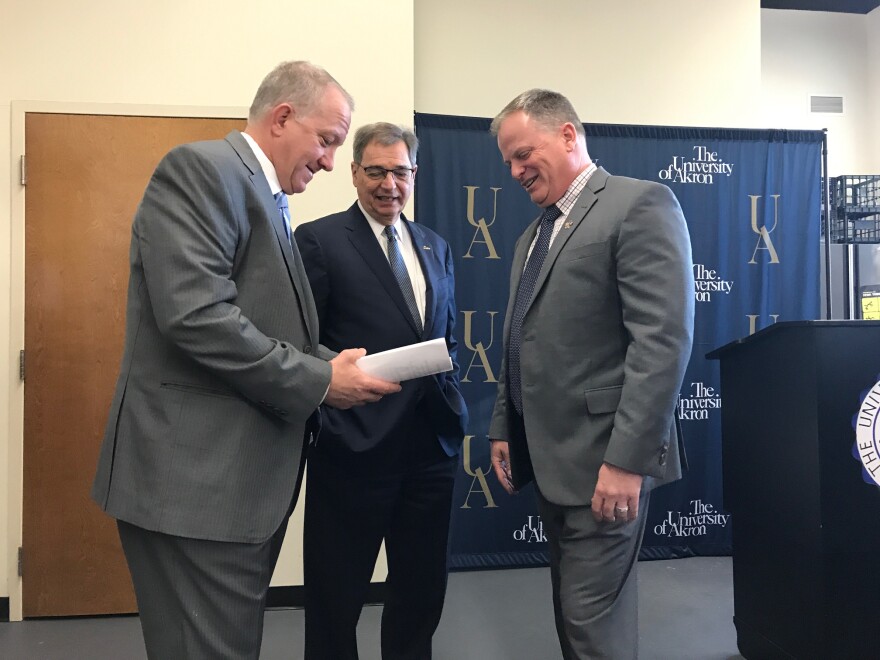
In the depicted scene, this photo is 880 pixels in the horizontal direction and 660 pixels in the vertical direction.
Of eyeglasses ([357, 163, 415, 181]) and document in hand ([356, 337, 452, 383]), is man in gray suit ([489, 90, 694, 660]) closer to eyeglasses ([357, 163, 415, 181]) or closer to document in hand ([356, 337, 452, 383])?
document in hand ([356, 337, 452, 383])

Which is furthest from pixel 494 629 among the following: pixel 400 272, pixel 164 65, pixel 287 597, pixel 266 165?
pixel 164 65

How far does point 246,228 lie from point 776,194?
371 centimetres

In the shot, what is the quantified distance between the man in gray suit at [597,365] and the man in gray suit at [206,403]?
53 centimetres

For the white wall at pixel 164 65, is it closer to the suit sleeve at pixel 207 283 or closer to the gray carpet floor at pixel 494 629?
the gray carpet floor at pixel 494 629

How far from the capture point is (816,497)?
2.11 meters

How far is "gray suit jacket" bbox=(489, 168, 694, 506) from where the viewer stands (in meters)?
Answer: 1.55

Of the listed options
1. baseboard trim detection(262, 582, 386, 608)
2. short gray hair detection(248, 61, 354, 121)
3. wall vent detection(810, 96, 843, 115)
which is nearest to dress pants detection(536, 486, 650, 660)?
short gray hair detection(248, 61, 354, 121)

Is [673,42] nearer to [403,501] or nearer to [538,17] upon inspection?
[538,17]

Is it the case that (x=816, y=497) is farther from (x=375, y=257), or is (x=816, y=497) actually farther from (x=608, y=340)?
(x=375, y=257)

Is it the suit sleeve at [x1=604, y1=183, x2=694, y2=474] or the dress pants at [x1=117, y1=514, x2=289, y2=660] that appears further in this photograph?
the suit sleeve at [x1=604, y1=183, x2=694, y2=474]

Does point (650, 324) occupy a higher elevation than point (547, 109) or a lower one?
lower

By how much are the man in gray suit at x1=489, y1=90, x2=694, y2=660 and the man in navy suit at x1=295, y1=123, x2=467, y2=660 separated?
419mm

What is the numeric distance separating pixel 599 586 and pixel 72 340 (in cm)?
262

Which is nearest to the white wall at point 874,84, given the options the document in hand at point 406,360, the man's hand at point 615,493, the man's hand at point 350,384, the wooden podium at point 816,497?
the wooden podium at point 816,497
